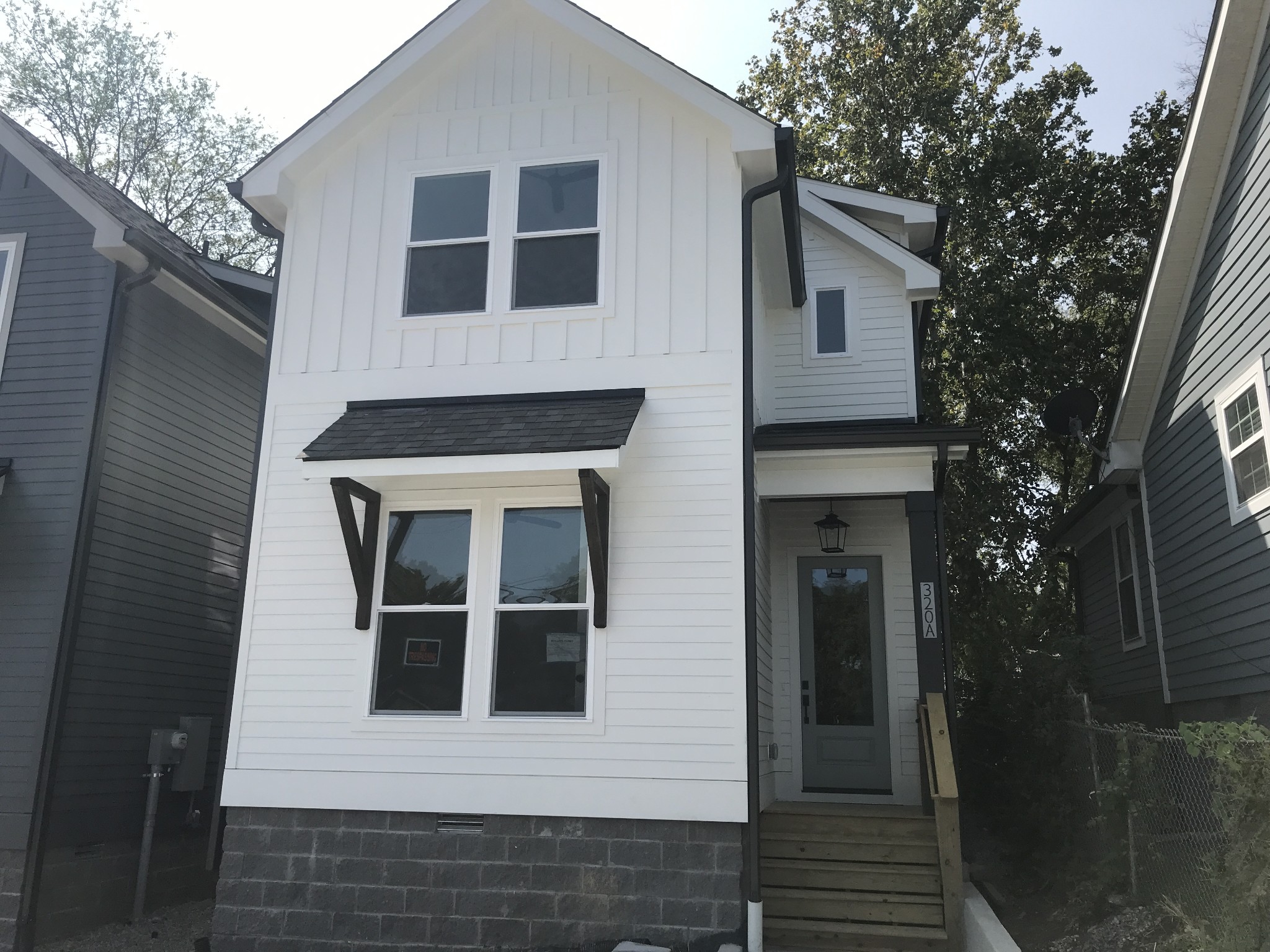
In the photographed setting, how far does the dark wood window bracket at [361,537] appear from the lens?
7.40m

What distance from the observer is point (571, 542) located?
24.6 ft

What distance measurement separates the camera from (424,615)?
7.60m

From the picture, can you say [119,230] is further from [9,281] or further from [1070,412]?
[1070,412]

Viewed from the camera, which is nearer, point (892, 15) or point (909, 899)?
point (909, 899)

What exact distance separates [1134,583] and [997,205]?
9.27 m

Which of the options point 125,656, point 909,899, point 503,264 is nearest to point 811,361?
point 503,264

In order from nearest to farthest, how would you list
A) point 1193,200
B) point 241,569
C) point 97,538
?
point 241,569
point 1193,200
point 97,538

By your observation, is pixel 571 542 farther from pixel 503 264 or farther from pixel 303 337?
pixel 303 337

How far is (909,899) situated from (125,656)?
22.6 ft

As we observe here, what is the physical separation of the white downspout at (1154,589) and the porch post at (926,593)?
11.2 ft

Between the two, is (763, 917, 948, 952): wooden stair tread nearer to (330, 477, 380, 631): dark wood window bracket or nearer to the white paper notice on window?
the white paper notice on window

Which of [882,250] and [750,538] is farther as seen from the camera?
[882,250]

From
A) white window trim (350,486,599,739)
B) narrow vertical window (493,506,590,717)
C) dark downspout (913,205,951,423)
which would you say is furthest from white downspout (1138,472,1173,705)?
narrow vertical window (493,506,590,717)

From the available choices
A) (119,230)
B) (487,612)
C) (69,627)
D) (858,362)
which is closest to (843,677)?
(858,362)
